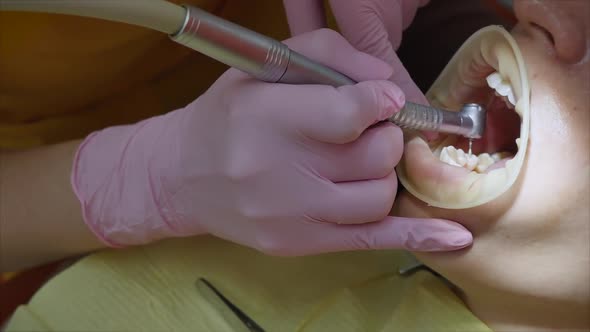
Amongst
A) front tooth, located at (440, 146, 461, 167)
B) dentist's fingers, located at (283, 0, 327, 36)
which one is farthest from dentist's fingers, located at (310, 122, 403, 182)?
dentist's fingers, located at (283, 0, 327, 36)

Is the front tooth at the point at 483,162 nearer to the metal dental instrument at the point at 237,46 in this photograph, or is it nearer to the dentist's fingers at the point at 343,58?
the metal dental instrument at the point at 237,46

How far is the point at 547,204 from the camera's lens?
0.79m

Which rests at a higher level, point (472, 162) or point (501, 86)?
point (501, 86)

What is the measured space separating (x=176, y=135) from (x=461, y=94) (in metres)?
0.49

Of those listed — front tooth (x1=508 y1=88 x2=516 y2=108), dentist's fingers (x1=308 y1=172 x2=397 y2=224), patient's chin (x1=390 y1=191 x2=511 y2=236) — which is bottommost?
patient's chin (x1=390 y1=191 x2=511 y2=236)

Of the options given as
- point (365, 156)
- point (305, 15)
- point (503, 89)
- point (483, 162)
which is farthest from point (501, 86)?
point (305, 15)

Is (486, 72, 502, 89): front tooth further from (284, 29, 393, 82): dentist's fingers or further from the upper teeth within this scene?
(284, 29, 393, 82): dentist's fingers

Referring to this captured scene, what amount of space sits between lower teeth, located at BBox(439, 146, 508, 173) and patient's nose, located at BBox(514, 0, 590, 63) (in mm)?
203

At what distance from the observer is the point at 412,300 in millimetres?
1043

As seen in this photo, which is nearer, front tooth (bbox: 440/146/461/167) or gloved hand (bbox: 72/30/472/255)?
gloved hand (bbox: 72/30/472/255)

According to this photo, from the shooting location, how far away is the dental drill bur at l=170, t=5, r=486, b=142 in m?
0.69

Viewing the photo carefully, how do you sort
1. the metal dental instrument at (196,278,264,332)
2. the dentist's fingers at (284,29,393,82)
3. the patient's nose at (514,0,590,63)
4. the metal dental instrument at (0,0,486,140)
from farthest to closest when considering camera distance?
the metal dental instrument at (196,278,264,332), the dentist's fingers at (284,29,393,82), the patient's nose at (514,0,590,63), the metal dental instrument at (0,0,486,140)

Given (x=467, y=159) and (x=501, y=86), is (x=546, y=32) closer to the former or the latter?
(x=501, y=86)

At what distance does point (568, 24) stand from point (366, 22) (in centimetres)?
28
